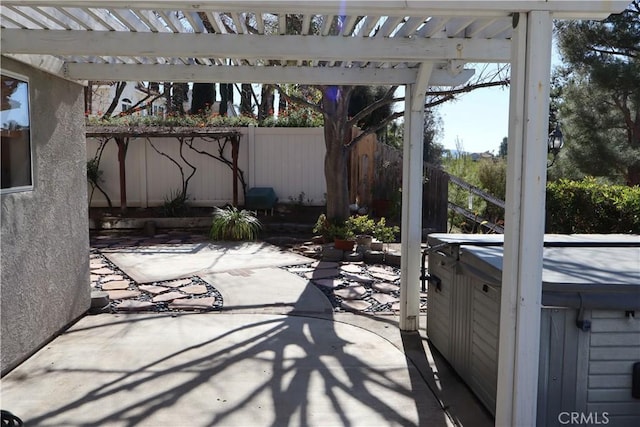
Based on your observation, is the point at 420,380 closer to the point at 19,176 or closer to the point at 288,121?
the point at 19,176

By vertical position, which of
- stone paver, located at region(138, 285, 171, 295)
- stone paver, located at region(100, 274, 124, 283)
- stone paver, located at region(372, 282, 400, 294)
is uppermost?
stone paver, located at region(100, 274, 124, 283)

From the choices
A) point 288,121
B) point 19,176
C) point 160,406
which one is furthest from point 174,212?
point 160,406

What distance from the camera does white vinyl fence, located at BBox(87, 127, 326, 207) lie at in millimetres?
12047

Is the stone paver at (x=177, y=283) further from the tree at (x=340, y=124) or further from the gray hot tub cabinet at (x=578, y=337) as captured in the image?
the gray hot tub cabinet at (x=578, y=337)

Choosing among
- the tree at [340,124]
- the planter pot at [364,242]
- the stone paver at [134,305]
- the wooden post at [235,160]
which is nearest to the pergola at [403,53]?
the stone paver at [134,305]

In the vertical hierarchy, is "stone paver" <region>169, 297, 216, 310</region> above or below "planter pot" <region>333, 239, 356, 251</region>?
below

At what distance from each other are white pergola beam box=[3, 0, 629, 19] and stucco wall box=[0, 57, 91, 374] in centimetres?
178

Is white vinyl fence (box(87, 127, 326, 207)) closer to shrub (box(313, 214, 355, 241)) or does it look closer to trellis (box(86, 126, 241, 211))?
trellis (box(86, 126, 241, 211))

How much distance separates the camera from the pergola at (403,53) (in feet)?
7.48

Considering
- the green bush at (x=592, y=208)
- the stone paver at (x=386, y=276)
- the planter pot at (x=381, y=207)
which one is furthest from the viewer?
the planter pot at (x=381, y=207)

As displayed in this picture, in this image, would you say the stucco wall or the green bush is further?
the green bush

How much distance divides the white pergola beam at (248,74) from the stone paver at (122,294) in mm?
2588

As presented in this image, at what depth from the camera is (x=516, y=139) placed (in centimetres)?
235

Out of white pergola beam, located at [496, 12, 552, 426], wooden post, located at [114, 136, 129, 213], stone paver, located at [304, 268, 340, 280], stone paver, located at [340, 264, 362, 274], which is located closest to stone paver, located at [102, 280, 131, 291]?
stone paver, located at [304, 268, 340, 280]
